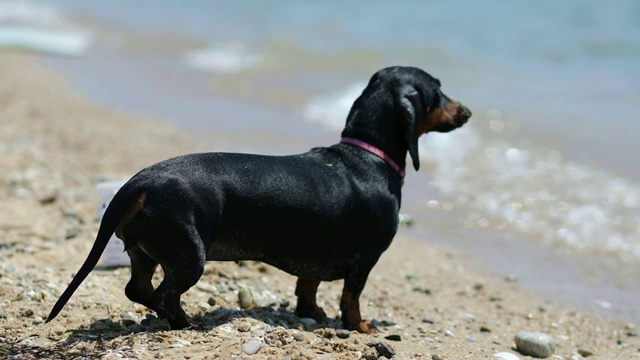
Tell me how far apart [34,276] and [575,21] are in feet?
→ 46.8

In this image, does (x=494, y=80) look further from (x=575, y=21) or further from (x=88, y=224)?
(x=88, y=224)

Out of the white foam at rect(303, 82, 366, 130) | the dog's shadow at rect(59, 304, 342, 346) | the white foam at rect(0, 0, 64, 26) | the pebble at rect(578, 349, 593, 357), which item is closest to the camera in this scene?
the dog's shadow at rect(59, 304, 342, 346)

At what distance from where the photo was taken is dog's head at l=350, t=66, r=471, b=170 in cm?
527

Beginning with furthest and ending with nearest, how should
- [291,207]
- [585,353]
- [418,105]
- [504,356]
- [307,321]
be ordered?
[585,353]
[418,105]
[307,321]
[504,356]
[291,207]

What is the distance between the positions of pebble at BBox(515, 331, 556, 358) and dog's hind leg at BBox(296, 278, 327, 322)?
1.13 meters

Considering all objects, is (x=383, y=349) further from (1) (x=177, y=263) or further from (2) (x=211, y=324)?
(1) (x=177, y=263)

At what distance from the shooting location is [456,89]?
42.0 feet

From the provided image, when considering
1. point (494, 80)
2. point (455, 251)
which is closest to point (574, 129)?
point (494, 80)

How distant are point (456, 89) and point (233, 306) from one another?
8045mm

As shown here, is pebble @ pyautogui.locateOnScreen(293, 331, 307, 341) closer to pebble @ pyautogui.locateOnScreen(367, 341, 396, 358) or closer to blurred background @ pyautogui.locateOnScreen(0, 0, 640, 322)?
pebble @ pyautogui.locateOnScreen(367, 341, 396, 358)

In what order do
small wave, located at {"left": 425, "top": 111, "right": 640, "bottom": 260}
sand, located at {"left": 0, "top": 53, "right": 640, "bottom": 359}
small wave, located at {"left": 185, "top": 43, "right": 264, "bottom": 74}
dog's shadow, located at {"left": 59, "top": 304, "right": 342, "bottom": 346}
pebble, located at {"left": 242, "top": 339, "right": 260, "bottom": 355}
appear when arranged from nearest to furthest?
pebble, located at {"left": 242, "top": 339, "right": 260, "bottom": 355}, sand, located at {"left": 0, "top": 53, "right": 640, "bottom": 359}, dog's shadow, located at {"left": 59, "top": 304, "right": 342, "bottom": 346}, small wave, located at {"left": 425, "top": 111, "right": 640, "bottom": 260}, small wave, located at {"left": 185, "top": 43, "right": 264, "bottom": 74}

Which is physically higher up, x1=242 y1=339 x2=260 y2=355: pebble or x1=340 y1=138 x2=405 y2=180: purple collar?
x1=340 y1=138 x2=405 y2=180: purple collar

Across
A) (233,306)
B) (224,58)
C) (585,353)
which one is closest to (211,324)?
(233,306)

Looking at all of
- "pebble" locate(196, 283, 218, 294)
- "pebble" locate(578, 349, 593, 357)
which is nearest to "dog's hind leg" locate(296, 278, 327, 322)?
"pebble" locate(196, 283, 218, 294)
